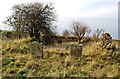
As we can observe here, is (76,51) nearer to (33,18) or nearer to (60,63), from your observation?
(60,63)

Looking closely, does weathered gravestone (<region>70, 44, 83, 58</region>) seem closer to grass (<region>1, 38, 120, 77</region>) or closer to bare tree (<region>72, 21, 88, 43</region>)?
grass (<region>1, 38, 120, 77</region>)

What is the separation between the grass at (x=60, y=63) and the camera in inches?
356

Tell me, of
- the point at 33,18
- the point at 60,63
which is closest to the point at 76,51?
the point at 60,63

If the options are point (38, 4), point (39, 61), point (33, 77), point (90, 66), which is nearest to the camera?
point (33, 77)

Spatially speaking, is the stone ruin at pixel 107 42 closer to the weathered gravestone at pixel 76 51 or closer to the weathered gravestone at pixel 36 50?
the weathered gravestone at pixel 76 51

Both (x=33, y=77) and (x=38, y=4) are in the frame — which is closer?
(x=33, y=77)

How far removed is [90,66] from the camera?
959 centimetres

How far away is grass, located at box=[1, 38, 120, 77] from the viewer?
356 inches

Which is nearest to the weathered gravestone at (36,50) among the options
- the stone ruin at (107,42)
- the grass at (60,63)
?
the grass at (60,63)

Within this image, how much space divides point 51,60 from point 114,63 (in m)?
2.34

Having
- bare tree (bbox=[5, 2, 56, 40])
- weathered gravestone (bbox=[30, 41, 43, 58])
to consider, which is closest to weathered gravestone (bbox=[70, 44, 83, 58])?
weathered gravestone (bbox=[30, 41, 43, 58])

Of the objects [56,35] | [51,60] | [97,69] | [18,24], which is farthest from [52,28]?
[97,69]

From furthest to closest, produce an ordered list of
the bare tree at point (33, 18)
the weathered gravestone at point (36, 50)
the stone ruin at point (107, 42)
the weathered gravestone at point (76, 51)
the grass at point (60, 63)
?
the bare tree at point (33, 18) → the stone ruin at point (107, 42) → the weathered gravestone at point (36, 50) → the weathered gravestone at point (76, 51) → the grass at point (60, 63)

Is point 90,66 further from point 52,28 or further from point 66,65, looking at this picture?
point 52,28
